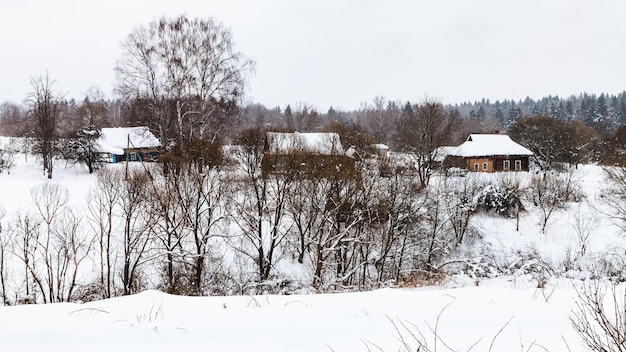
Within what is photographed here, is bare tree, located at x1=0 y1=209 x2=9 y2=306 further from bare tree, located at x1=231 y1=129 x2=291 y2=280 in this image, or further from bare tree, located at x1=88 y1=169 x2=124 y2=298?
bare tree, located at x1=231 y1=129 x2=291 y2=280

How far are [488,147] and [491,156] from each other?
0.92m

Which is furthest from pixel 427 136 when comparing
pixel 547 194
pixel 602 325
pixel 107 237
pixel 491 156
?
pixel 602 325

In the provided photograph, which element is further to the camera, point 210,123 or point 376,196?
point 210,123

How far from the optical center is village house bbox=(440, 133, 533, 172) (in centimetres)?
3356

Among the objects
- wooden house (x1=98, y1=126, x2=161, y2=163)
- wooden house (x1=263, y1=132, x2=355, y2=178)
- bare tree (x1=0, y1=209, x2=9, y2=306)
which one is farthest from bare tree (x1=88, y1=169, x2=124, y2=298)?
wooden house (x1=98, y1=126, x2=161, y2=163)

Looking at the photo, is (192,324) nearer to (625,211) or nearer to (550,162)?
(625,211)

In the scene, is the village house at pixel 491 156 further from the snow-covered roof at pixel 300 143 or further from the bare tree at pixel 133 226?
the bare tree at pixel 133 226

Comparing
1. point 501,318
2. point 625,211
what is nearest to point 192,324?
point 501,318

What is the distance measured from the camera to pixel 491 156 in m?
33.7

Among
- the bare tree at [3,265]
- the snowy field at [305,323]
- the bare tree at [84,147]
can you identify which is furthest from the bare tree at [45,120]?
the snowy field at [305,323]

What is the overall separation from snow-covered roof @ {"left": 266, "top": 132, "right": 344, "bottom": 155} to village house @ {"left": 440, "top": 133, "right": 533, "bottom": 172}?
41.1ft

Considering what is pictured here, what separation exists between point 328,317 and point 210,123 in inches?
759

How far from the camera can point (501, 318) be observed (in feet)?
15.1

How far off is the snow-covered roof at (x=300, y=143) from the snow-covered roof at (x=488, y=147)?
12.3 meters
